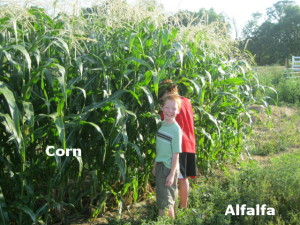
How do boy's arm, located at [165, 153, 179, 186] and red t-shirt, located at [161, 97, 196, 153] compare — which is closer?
boy's arm, located at [165, 153, 179, 186]

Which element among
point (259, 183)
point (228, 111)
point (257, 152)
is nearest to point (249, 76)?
point (228, 111)

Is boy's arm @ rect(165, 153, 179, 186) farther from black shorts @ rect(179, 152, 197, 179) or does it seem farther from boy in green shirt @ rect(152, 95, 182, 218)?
black shorts @ rect(179, 152, 197, 179)

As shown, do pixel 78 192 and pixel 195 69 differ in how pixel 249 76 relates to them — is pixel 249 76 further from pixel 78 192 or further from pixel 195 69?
pixel 78 192

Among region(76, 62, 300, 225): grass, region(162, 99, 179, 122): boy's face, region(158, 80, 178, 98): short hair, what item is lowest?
region(76, 62, 300, 225): grass

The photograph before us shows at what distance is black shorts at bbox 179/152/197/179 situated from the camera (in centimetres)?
317

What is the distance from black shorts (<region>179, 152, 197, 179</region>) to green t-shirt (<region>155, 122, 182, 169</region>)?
315mm

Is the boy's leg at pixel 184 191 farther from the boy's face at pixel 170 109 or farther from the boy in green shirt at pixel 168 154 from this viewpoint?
the boy's face at pixel 170 109

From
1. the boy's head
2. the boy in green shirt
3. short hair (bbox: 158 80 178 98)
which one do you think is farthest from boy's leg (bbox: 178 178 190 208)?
short hair (bbox: 158 80 178 98)

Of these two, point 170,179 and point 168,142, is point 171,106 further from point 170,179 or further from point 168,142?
point 170,179

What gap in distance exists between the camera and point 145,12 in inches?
144

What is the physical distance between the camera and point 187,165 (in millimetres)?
3277

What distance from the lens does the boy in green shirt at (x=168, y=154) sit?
2.82 metres

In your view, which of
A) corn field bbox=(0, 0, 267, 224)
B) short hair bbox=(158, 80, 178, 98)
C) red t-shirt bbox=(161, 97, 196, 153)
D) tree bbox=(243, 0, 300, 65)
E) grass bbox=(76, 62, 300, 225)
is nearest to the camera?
corn field bbox=(0, 0, 267, 224)

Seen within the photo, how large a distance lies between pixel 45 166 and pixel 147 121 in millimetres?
978
